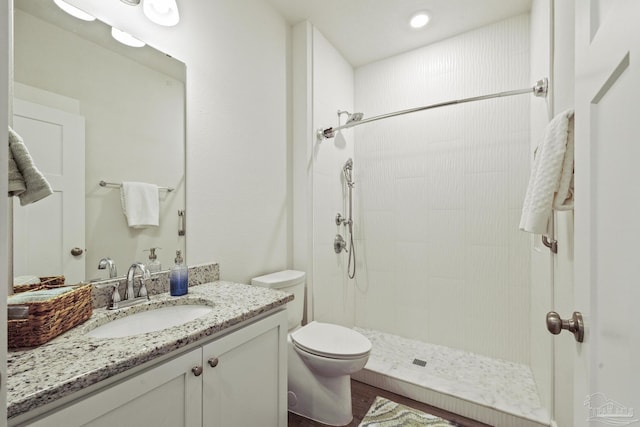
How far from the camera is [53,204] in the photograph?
1009mm

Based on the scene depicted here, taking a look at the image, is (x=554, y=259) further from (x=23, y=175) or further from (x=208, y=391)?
(x=23, y=175)

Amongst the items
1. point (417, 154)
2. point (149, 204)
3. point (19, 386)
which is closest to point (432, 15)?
point (417, 154)

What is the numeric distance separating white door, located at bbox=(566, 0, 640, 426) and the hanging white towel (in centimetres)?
27

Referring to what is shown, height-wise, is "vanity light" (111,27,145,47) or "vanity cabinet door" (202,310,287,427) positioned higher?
"vanity light" (111,27,145,47)

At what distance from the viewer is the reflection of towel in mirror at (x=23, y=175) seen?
64 cm

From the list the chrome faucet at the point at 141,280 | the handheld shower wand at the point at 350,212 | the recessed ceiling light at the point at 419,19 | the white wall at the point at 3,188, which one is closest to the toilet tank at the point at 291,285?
the chrome faucet at the point at 141,280

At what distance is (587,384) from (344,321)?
2070 mm

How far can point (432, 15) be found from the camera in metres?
2.03

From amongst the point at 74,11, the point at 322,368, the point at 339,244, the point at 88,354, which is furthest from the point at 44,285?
the point at 339,244

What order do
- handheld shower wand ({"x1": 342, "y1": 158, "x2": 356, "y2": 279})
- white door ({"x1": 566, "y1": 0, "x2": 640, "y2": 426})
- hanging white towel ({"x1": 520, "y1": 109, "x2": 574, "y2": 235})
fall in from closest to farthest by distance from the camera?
white door ({"x1": 566, "y1": 0, "x2": 640, "y2": 426}) → hanging white towel ({"x1": 520, "y1": 109, "x2": 574, "y2": 235}) → handheld shower wand ({"x1": 342, "y1": 158, "x2": 356, "y2": 279})

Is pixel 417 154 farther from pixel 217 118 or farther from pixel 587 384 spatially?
pixel 587 384

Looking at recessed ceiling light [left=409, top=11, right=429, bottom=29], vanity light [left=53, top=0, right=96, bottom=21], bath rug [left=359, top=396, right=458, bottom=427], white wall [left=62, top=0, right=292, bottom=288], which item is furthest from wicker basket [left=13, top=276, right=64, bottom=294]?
recessed ceiling light [left=409, top=11, right=429, bottom=29]

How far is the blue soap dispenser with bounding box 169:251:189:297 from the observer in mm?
1259

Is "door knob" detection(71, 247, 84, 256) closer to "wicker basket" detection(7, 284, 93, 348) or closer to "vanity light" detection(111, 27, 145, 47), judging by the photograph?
"wicker basket" detection(7, 284, 93, 348)
